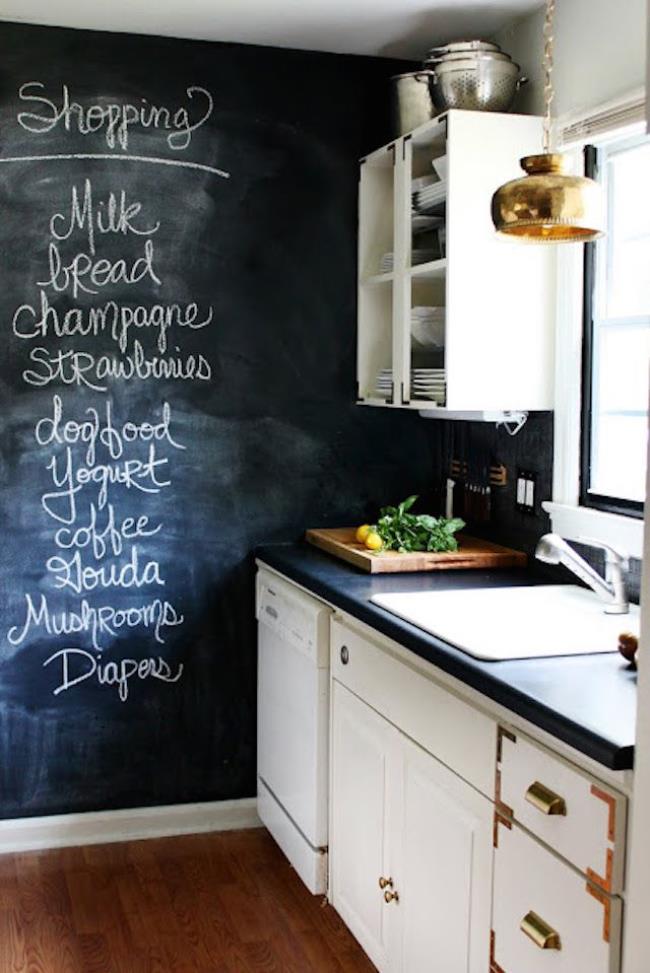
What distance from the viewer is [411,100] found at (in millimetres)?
3566

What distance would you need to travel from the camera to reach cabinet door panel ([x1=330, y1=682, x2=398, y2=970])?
281 centimetres

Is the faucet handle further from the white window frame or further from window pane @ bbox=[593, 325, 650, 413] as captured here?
window pane @ bbox=[593, 325, 650, 413]

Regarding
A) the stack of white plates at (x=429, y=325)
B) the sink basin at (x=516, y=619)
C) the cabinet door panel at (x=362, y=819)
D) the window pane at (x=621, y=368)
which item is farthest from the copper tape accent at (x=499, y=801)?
the stack of white plates at (x=429, y=325)

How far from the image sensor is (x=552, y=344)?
3.28 m

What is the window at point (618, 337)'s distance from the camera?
3006 mm

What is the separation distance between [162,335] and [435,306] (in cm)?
84

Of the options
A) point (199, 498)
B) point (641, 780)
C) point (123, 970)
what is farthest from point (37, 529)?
point (641, 780)

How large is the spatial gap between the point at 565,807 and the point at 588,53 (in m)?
1.96

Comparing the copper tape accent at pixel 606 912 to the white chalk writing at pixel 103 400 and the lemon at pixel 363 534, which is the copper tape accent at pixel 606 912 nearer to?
the lemon at pixel 363 534

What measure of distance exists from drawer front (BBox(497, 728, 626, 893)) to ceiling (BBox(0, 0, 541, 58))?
2116 mm

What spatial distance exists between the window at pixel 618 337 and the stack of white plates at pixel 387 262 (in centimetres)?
68

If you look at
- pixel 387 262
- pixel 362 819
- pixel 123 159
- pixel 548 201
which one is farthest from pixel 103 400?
pixel 548 201

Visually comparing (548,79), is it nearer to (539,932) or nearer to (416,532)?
(416,532)

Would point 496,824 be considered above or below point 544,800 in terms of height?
below
